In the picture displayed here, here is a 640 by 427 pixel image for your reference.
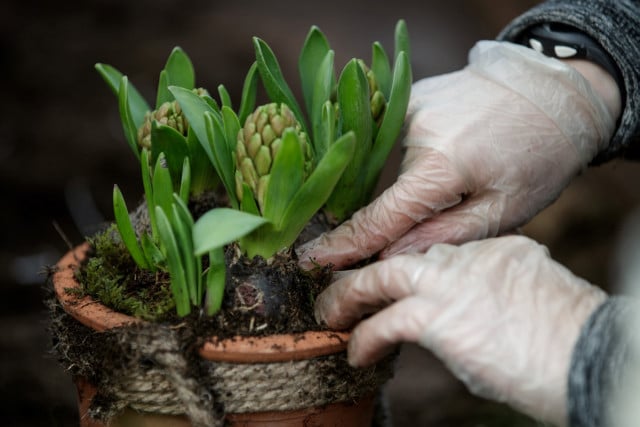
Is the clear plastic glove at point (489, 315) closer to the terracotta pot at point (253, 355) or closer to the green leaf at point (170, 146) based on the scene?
the terracotta pot at point (253, 355)

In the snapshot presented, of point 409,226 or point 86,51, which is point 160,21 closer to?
point 86,51

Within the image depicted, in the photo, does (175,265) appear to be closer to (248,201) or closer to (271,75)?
(248,201)

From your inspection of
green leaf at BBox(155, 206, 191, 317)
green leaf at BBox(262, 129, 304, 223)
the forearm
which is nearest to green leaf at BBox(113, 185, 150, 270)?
green leaf at BBox(155, 206, 191, 317)

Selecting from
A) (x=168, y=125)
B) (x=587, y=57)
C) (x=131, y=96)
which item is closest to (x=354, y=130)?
(x=168, y=125)

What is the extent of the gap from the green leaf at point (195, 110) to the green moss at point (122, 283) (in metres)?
0.23

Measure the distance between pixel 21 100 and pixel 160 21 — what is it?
794 mm

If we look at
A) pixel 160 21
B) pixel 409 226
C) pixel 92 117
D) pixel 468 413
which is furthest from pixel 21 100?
pixel 409 226

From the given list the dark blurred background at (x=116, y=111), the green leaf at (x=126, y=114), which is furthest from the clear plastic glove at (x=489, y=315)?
the dark blurred background at (x=116, y=111)

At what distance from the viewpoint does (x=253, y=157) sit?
3.14ft

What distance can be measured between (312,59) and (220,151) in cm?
33

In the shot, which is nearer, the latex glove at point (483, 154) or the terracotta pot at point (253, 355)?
the terracotta pot at point (253, 355)

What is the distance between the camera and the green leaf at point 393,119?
1033 mm

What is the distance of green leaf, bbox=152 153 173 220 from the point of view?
3.24 ft

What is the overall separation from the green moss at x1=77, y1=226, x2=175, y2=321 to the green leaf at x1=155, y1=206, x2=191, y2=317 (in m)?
0.03
